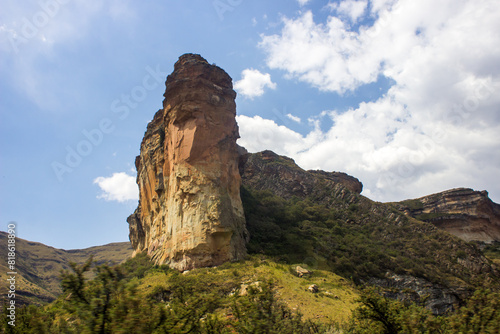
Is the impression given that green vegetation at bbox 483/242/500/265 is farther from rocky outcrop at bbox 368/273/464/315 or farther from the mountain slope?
rocky outcrop at bbox 368/273/464/315

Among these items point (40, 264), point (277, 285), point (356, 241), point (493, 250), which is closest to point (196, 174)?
point (277, 285)

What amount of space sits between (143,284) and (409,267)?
102ft

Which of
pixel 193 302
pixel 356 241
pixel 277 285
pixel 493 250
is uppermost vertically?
pixel 356 241

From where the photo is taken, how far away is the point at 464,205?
73.9 meters

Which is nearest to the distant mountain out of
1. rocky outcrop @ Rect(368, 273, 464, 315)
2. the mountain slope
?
the mountain slope

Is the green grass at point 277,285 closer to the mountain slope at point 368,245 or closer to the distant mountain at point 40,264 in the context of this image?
the mountain slope at point 368,245

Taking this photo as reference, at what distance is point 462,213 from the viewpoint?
71.1 meters

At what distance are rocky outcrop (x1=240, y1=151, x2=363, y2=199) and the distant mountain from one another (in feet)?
117

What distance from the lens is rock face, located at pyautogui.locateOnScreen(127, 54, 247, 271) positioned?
1212 inches

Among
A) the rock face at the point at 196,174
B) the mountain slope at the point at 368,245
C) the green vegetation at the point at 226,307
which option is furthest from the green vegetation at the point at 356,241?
the green vegetation at the point at 226,307

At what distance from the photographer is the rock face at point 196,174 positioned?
3080cm

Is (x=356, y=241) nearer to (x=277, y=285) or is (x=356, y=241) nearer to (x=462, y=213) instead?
(x=277, y=285)

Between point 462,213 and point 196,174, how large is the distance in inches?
2712

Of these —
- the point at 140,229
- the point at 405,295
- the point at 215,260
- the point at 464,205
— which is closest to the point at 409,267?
the point at 405,295
